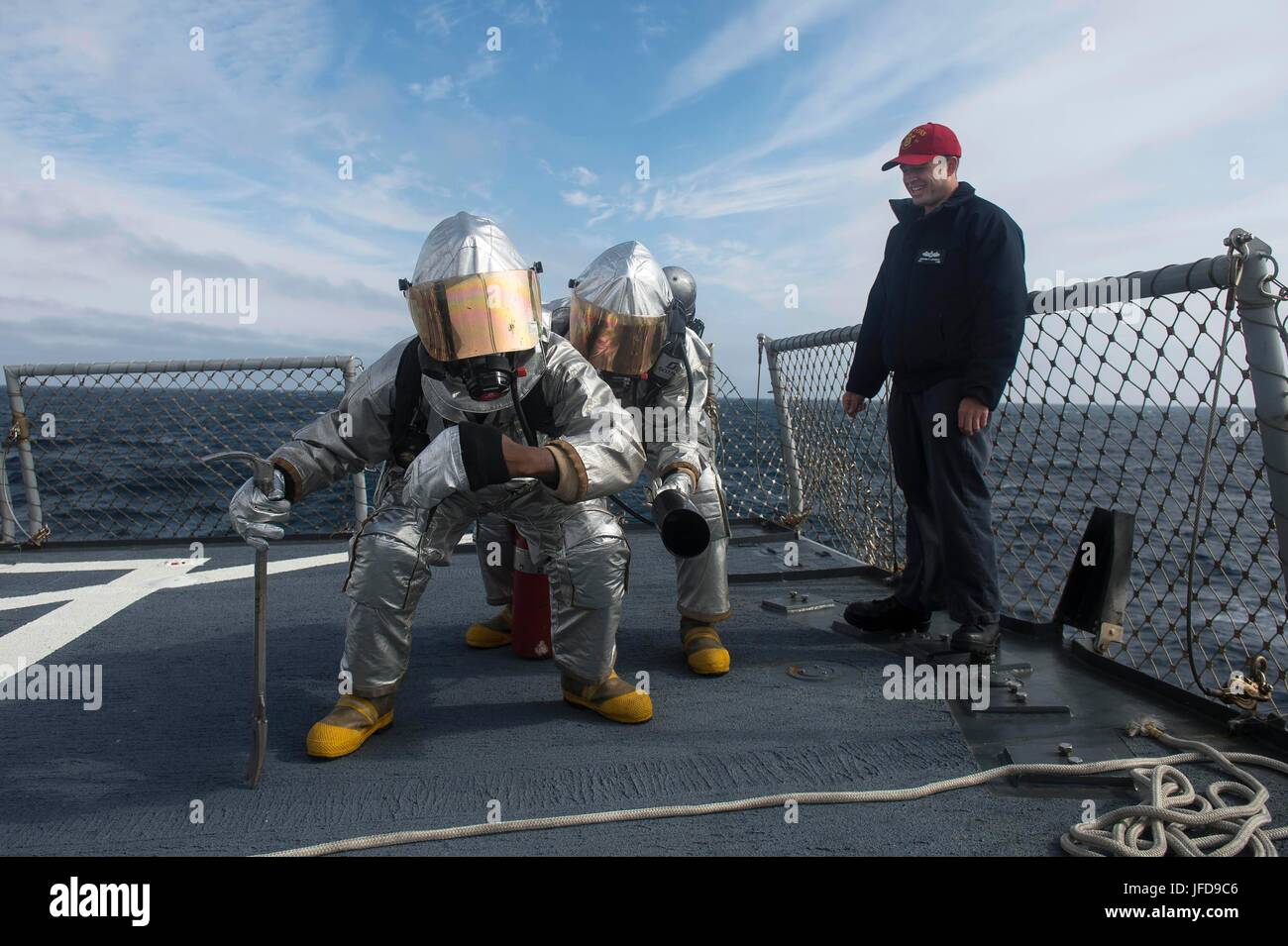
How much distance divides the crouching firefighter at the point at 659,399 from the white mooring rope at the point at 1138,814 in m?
1.17

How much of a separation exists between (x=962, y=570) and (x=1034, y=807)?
44.7 inches

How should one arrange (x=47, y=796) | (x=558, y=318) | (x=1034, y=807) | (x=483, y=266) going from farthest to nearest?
(x=558, y=318) < (x=483, y=266) < (x=47, y=796) < (x=1034, y=807)

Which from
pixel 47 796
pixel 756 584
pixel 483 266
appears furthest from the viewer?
pixel 756 584

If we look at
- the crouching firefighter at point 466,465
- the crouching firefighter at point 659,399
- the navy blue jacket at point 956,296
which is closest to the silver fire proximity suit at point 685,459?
the crouching firefighter at point 659,399

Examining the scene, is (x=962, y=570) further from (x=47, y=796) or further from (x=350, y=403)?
(x=47, y=796)

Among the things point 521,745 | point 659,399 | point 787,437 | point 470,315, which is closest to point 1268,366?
point 659,399

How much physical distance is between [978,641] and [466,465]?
194 centimetres

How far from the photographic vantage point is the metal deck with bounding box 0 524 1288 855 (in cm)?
218

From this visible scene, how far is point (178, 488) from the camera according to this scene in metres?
14.4

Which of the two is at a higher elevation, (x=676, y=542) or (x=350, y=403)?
(x=350, y=403)

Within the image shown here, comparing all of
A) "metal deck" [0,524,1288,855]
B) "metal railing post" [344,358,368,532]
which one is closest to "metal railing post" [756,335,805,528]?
"metal deck" [0,524,1288,855]

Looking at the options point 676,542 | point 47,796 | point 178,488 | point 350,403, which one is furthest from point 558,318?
point 178,488

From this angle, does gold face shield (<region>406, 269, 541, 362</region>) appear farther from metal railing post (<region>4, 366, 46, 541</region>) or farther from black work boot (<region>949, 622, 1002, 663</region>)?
metal railing post (<region>4, 366, 46, 541</region>)
